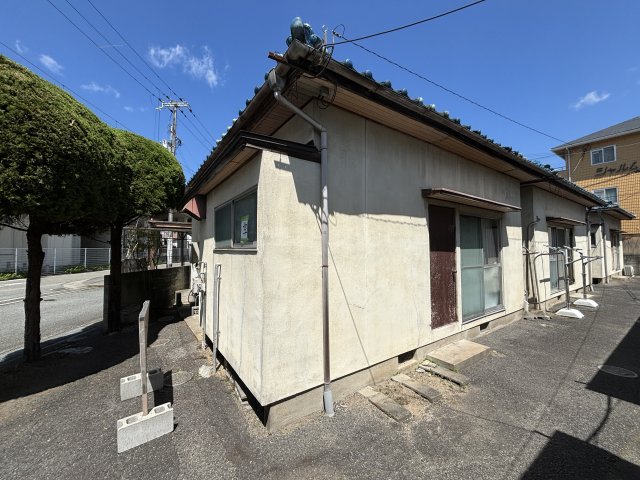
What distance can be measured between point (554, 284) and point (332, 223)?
8697 mm

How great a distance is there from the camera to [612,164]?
18453 millimetres

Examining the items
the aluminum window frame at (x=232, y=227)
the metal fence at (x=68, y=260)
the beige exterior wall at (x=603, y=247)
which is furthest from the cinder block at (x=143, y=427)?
the beige exterior wall at (x=603, y=247)

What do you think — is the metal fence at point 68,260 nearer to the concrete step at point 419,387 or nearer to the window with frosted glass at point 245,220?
the window with frosted glass at point 245,220

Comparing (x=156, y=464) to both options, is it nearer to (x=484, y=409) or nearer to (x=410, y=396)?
(x=410, y=396)

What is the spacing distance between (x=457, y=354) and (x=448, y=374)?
613 millimetres

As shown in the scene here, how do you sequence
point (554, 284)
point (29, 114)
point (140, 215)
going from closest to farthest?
point (29, 114) → point (140, 215) → point (554, 284)

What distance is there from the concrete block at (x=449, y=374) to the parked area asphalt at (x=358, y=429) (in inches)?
3.2

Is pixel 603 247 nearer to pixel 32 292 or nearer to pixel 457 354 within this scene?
pixel 457 354

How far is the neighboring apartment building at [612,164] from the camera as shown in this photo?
17656 mm

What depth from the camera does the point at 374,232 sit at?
370cm

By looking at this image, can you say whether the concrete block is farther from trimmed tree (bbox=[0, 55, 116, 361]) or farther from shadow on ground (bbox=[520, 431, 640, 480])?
trimmed tree (bbox=[0, 55, 116, 361])

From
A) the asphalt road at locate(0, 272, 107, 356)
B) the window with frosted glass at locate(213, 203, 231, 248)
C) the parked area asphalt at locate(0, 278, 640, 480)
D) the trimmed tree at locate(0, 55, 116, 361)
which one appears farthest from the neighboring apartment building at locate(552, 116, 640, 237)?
the asphalt road at locate(0, 272, 107, 356)

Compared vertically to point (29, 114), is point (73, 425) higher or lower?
lower

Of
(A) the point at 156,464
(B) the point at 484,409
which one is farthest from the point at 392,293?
(A) the point at 156,464
